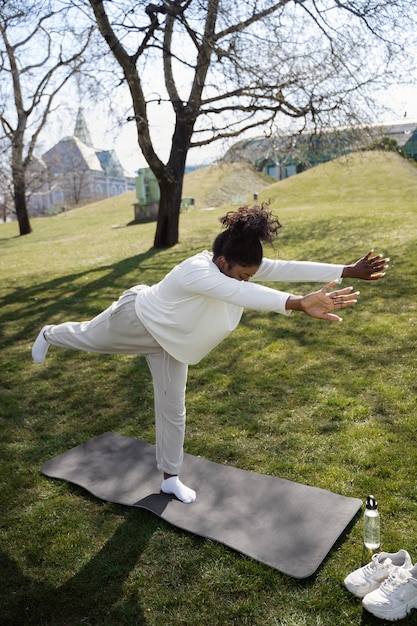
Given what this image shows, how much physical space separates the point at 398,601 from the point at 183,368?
1.92 m

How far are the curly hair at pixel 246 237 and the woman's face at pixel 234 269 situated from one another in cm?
2

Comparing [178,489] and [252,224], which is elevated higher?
[252,224]

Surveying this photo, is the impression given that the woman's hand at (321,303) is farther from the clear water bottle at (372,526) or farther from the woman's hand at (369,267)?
the clear water bottle at (372,526)

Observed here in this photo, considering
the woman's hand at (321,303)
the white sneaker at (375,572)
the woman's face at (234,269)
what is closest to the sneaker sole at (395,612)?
the white sneaker at (375,572)

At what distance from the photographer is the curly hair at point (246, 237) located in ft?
10.8

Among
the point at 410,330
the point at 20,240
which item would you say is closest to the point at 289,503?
the point at 410,330

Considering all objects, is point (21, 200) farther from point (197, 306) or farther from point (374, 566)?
point (374, 566)

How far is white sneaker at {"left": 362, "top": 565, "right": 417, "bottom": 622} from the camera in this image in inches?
110

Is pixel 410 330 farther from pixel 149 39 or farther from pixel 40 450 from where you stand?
pixel 149 39

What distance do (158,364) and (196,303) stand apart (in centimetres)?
→ 68

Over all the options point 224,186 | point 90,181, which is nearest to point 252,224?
point 224,186

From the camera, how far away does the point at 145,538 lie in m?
3.65

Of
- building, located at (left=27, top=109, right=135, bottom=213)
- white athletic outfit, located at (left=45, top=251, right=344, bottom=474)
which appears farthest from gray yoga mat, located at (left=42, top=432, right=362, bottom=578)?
building, located at (left=27, top=109, right=135, bottom=213)

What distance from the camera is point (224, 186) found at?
4038cm
